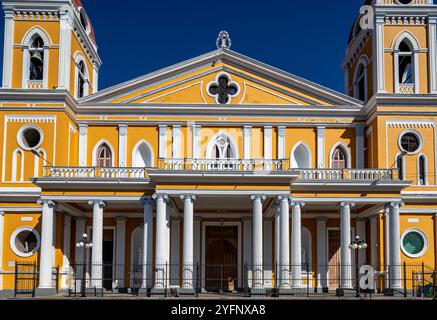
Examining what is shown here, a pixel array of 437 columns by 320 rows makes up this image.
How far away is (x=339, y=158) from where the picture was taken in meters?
39.2

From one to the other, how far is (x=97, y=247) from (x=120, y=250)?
4393mm

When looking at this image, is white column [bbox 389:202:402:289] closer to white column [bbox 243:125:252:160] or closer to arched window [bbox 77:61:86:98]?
white column [bbox 243:125:252:160]

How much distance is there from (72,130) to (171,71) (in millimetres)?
6209

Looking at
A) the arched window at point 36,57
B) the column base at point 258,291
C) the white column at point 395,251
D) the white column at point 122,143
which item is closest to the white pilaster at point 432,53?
the white column at point 395,251

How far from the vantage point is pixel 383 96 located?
37062 millimetres

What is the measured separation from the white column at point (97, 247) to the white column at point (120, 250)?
3.86 meters

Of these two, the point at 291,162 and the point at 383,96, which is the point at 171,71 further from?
the point at 383,96

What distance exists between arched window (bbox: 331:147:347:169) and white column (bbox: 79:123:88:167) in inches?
530

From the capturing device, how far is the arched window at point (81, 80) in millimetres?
40781

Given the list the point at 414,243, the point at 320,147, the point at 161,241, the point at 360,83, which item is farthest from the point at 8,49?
the point at 414,243

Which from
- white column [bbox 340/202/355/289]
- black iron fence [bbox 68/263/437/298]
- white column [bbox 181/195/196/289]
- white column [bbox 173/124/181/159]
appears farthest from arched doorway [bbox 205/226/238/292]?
white column [bbox 340/202/355/289]
